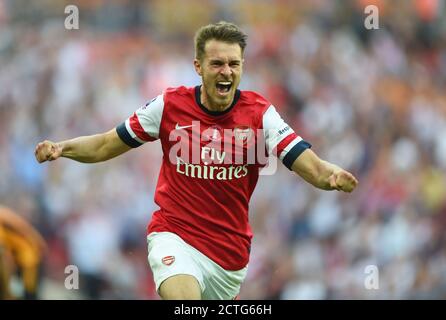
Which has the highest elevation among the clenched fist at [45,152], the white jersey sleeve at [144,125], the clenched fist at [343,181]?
the white jersey sleeve at [144,125]

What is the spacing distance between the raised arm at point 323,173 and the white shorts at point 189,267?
0.95 metres

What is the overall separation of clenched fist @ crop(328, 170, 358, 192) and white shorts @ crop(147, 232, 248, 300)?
120cm

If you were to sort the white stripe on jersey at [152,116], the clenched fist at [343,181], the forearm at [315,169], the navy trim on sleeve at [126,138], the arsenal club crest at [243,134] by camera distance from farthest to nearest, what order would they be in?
1. the navy trim on sleeve at [126,138]
2. the white stripe on jersey at [152,116]
3. the arsenal club crest at [243,134]
4. the forearm at [315,169]
5. the clenched fist at [343,181]

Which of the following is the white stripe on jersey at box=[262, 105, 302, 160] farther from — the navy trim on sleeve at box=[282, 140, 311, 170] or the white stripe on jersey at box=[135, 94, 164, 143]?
the white stripe on jersey at box=[135, 94, 164, 143]

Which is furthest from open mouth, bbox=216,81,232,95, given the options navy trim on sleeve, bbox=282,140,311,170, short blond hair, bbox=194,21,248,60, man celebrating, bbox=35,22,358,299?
navy trim on sleeve, bbox=282,140,311,170

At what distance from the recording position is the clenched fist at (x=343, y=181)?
6629 mm

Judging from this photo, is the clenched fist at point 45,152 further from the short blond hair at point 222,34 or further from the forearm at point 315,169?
the forearm at point 315,169

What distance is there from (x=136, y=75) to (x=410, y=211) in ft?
14.2

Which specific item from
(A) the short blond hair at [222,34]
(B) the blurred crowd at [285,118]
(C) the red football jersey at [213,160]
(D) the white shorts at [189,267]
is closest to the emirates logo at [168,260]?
(D) the white shorts at [189,267]

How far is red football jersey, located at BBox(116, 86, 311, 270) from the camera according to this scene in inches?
292

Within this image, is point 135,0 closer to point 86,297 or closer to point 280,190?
point 280,190

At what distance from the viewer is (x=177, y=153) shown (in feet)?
24.6

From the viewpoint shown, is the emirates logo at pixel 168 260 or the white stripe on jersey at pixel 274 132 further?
the white stripe on jersey at pixel 274 132

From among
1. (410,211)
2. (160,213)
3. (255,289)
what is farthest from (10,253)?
(410,211)
